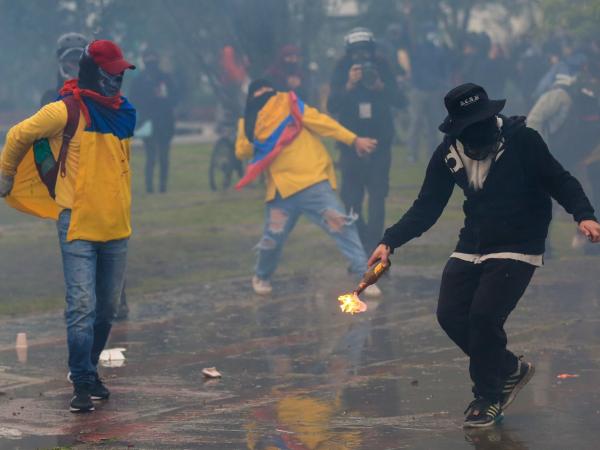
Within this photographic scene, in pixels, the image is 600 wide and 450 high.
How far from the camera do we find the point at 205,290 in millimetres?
11555

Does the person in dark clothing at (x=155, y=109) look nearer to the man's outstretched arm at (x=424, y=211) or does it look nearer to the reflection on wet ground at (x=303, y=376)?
the reflection on wet ground at (x=303, y=376)

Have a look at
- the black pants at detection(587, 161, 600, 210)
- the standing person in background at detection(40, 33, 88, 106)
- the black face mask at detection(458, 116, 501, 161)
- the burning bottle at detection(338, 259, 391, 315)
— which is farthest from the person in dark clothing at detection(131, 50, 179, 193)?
the black face mask at detection(458, 116, 501, 161)

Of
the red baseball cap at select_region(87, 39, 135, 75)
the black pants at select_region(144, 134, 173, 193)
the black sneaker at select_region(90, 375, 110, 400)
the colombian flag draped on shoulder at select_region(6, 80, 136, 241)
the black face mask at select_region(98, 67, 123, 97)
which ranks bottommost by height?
the black pants at select_region(144, 134, 173, 193)

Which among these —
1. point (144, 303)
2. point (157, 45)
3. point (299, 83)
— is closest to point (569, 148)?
point (299, 83)

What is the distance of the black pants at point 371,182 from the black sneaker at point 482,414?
252 inches

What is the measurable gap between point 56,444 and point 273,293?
510 cm

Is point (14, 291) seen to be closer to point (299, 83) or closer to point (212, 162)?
point (299, 83)

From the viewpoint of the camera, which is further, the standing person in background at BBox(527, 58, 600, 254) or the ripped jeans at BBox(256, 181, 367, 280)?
the standing person in background at BBox(527, 58, 600, 254)

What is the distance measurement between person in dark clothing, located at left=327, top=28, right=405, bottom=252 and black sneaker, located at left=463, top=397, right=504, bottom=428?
6.25 m

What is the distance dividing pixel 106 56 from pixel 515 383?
270cm

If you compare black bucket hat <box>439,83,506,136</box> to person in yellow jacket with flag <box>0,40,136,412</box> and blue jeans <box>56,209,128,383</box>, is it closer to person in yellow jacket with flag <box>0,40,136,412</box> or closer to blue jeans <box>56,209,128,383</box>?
person in yellow jacket with flag <box>0,40,136,412</box>

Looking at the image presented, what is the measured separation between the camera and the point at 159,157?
64.5 feet

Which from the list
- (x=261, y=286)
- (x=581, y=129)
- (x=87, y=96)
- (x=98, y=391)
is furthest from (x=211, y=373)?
(x=581, y=129)

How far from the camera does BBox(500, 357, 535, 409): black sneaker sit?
6.65 metres
